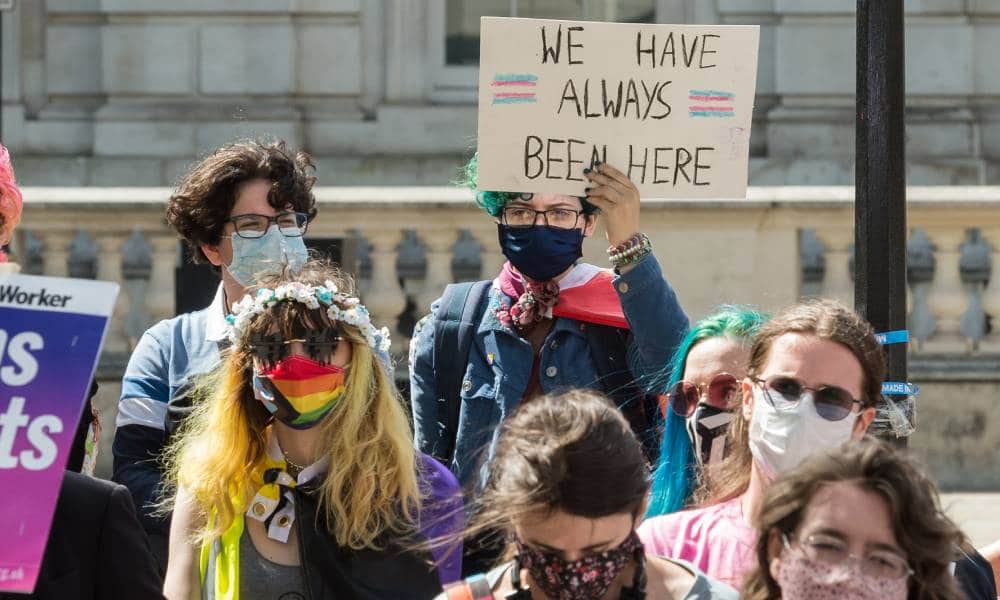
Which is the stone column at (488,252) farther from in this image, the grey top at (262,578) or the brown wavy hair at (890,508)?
the brown wavy hair at (890,508)

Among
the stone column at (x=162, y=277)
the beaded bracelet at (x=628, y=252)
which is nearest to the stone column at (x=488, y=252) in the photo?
the stone column at (x=162, y=277)

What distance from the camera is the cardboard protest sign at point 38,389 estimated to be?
3.11 metres

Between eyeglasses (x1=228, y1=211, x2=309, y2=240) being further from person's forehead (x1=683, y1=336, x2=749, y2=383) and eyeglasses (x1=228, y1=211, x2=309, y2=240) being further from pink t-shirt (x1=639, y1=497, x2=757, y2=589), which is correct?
pink t-shirt (x1=639, y1=497, x2=757, y2=589)

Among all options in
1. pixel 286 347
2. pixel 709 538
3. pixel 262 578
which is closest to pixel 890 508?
pixel 709 538

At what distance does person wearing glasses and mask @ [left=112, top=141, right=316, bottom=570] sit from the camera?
4.94 metres

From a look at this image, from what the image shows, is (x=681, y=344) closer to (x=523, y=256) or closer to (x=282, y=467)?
(x=523, y=256)

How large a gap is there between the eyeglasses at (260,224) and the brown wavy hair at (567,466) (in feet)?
6.21

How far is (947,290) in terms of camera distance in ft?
32.9

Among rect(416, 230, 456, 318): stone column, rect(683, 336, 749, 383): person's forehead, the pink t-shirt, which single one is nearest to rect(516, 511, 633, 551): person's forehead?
the pink t-shirt

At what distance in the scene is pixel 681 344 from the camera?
4652mm

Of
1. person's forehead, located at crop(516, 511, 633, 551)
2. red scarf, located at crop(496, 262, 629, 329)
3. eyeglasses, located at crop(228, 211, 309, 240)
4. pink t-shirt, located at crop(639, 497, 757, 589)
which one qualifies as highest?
eyeglasses, located at crop(228, 211, 309, 240)

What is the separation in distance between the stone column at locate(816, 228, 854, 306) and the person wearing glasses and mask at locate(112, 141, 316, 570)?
5067mm

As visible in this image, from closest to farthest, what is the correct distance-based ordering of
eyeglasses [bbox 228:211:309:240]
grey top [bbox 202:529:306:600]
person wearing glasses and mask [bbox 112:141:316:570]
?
grey top [bbox 202:529:306:600] < person wearing glasses and mask [bbox 112:141:316:570] < eyeglasses [bbox 228:211:309:240]

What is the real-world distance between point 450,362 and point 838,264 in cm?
Result: 539
